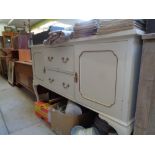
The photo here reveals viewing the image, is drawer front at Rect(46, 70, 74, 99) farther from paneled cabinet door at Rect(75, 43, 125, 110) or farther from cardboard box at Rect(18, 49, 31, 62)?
cardboard box at Rect(18, 49, 31, 62)

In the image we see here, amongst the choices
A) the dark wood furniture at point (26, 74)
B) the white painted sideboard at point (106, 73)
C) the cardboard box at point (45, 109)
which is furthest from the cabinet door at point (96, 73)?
the dark wood furniture at point (26, 74)

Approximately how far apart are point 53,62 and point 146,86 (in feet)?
2.92

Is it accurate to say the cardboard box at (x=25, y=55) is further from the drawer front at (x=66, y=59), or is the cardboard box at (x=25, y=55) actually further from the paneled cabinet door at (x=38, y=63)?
the drawer front at (x=66, y=59)

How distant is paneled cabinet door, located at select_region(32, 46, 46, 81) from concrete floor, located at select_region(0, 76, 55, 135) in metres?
0.55

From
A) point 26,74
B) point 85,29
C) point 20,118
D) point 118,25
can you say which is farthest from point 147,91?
point 26,74

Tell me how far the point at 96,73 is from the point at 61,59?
43 cm

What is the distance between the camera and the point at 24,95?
8.87ft

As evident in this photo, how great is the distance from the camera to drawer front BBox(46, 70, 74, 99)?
1148 mm

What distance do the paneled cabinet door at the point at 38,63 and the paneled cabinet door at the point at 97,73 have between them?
66cm

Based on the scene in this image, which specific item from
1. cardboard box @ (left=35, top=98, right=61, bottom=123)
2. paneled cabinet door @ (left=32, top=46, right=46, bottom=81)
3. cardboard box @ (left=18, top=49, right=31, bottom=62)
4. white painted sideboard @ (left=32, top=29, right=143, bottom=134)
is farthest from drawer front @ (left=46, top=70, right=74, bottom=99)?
cardboard box @ (left=18, top=49, right=31, bottom=62)

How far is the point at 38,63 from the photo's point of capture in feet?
5.42

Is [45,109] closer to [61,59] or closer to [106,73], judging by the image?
[61,59]

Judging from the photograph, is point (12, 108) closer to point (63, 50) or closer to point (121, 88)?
point (63, 50)
